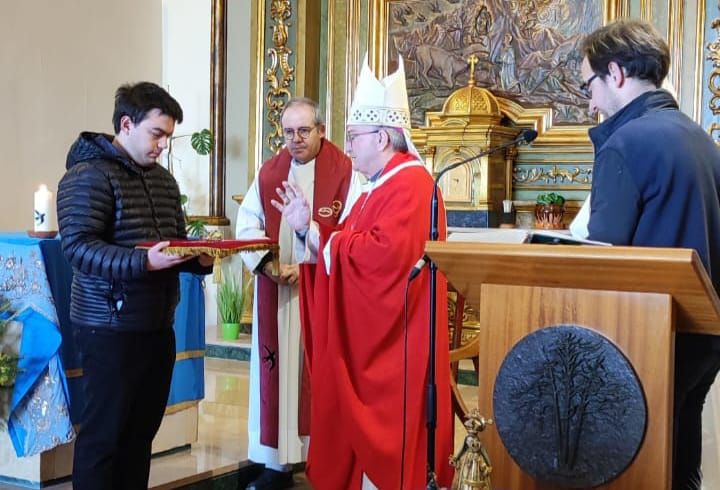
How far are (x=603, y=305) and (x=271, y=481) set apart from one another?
7.74 ft

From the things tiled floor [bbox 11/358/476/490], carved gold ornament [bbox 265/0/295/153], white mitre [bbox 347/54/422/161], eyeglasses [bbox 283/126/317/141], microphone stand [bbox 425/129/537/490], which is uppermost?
carved gold ornament [bbox 265/0/295/153]

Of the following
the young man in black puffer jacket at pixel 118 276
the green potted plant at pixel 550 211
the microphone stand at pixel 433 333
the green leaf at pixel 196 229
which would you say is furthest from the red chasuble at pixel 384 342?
the green leaf at pixel 196 229

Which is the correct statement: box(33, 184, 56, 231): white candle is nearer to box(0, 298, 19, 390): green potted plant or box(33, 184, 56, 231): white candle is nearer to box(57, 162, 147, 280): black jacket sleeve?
box(0, 298, 19, 390): green potted plant

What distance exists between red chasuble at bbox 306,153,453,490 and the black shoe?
27.2 inches

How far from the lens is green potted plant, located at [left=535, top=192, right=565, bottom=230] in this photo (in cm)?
615

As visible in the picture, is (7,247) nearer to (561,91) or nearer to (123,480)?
(123,480)

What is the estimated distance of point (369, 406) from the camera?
10.1 ft

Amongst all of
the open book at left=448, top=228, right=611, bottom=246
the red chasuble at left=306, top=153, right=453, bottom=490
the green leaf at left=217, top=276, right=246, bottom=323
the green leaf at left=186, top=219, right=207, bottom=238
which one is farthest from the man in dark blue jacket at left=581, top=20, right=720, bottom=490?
the green leaf at left=217, top=276, right=246, bottom=323

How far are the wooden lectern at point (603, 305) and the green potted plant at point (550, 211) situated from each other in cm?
433

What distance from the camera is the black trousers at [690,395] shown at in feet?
6.83

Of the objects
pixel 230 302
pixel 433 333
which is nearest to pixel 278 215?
pixel 433 333

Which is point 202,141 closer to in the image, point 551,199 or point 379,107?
point 551,199

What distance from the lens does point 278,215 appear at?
390 cm

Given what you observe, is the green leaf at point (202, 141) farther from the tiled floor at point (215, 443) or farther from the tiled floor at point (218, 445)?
the tiled floor at point (218, 445)
